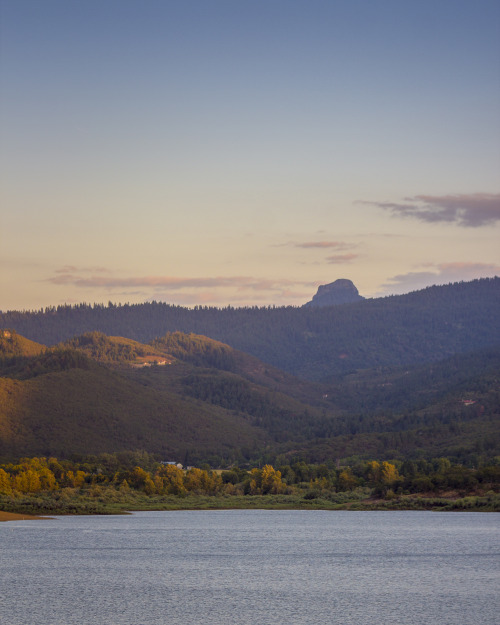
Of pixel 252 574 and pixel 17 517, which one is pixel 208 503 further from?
pixel 252 574

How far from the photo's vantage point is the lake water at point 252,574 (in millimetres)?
39781

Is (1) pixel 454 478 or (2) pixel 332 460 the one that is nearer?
(1) pixel 454 478

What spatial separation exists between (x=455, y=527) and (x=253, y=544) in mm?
23784

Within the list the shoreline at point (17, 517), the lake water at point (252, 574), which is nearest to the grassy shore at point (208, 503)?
the shoreline at point (17, 517)

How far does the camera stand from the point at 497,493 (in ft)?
357

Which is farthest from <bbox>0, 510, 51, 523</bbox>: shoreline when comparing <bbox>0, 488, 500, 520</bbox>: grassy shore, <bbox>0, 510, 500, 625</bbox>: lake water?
<bbox>0, 510, 500, 625</bbox>: lake water

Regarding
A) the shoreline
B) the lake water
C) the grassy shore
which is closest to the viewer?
the lake water

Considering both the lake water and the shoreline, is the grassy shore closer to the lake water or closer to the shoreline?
the shoreline

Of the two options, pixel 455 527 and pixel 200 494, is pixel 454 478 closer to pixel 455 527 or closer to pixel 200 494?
pixel 455 527

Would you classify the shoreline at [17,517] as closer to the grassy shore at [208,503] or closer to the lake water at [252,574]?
the grassy shore at [208,503]

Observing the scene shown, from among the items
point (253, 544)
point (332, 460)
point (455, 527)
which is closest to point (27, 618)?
point (253, 544)

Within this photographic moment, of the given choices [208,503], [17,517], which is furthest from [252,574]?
[208,503]

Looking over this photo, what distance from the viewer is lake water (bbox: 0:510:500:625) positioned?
131ft

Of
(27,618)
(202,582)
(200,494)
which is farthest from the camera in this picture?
(200,494)
